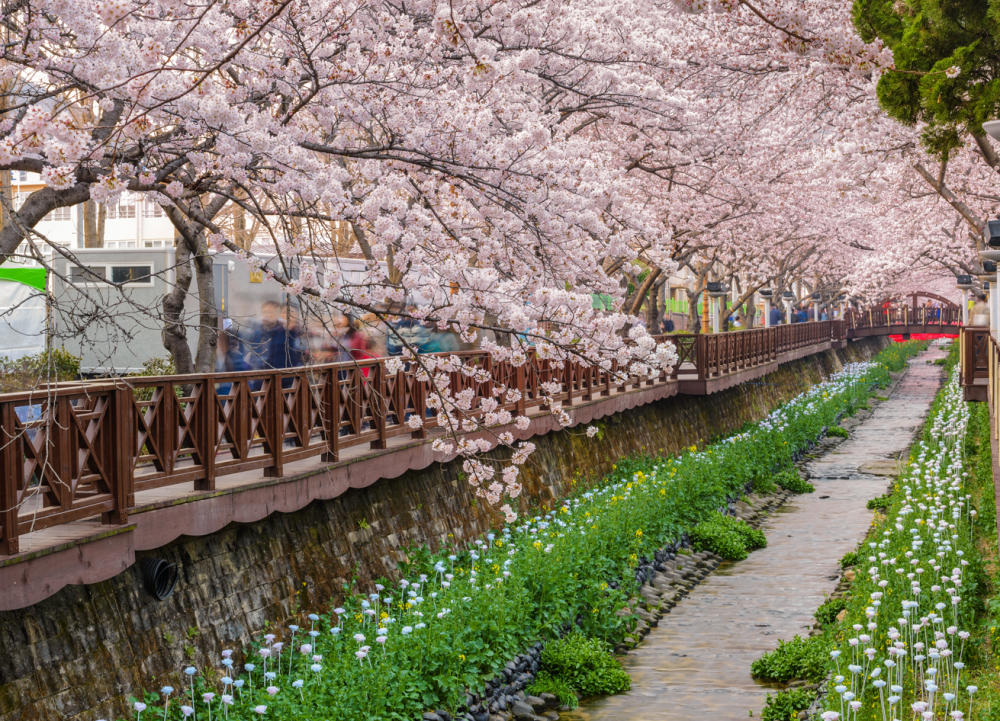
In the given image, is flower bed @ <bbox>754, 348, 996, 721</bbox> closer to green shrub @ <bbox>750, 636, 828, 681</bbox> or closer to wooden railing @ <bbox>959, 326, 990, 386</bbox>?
green shrub @ <bbox>750, 636, 828, 681</bbox>

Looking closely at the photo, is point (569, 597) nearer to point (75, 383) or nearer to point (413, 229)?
point (413, 229)

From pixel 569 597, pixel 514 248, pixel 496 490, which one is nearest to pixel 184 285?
pixel 514 248

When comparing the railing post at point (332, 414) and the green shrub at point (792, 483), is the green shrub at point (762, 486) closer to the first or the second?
the green shrub at point (792, 483)

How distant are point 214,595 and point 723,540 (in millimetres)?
11804

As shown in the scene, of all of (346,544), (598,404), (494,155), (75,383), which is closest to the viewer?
(75,383)

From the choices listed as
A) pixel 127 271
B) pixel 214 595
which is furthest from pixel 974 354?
pixel 214 595

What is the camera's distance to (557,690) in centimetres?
1162

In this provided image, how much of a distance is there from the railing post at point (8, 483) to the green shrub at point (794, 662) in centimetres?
900

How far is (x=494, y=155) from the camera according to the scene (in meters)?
9.38

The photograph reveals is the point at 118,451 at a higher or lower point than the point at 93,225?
lower

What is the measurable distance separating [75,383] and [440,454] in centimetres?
618

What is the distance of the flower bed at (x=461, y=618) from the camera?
878 cm

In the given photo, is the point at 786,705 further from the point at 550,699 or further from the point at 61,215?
the point at 61,215

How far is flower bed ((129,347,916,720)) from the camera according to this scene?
8.78m
